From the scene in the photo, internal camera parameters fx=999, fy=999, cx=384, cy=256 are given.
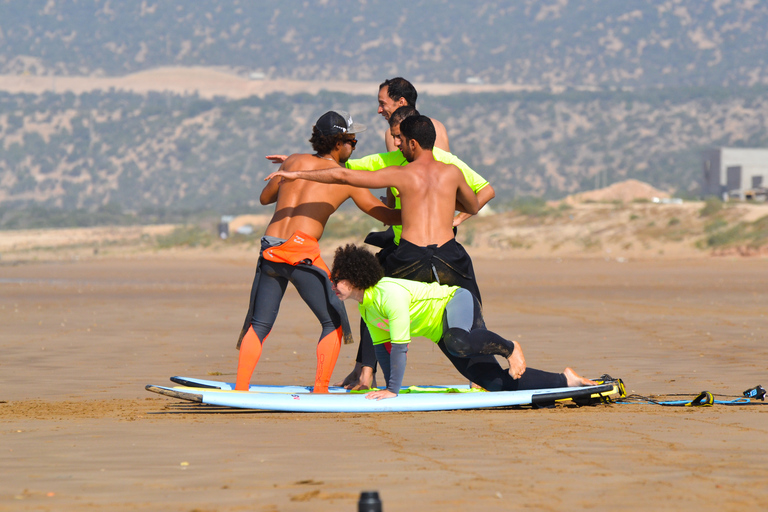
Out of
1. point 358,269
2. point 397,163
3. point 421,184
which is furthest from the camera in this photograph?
point 397,163

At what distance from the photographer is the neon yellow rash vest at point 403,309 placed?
5.95 metres

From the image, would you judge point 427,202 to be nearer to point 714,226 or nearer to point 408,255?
point 408,255

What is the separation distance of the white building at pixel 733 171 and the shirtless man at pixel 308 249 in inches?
1656

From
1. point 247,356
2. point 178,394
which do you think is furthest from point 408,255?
point 178,394

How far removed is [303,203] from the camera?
6.56 metres

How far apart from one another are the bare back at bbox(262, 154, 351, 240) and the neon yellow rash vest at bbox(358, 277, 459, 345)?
731 mm

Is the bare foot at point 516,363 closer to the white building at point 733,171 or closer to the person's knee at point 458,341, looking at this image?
the person's knee at point 458,341

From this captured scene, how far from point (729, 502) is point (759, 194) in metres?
39.8

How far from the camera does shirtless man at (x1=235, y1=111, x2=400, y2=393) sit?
6434mm

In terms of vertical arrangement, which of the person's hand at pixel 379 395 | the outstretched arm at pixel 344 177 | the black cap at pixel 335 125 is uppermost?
the black cap at pixel 335 125

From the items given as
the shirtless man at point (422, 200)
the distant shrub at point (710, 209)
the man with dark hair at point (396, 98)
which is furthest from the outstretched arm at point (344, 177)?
the distant shrub at point (710, 209)

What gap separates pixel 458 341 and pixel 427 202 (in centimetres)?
92

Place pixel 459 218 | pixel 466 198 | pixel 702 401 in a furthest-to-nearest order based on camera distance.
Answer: pixel 459 218
pixel 466 198
pixel 702 401

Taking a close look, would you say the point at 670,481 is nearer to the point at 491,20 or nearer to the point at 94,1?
the point at 491,20
